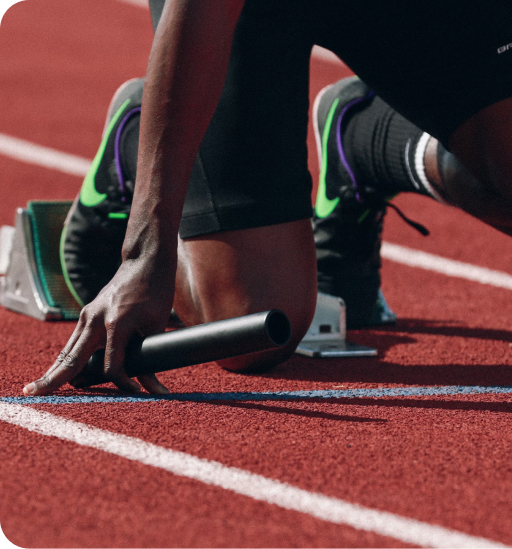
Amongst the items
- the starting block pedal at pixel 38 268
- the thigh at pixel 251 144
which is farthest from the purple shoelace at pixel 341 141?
the starting block pedal at pixel 38 268

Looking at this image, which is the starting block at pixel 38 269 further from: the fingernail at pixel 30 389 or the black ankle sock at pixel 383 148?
the fingernail at pixel 30 389

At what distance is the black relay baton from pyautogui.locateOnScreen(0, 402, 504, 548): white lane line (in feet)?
0.55

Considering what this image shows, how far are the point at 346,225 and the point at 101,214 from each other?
721 mm

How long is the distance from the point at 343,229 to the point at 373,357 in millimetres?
443

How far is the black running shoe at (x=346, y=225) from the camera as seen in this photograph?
2.77 metres

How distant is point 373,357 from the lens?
2.52 meters

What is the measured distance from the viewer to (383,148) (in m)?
2.66

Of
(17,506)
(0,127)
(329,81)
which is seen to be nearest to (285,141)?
(17,506)

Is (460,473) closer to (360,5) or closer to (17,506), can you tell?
(17,506)

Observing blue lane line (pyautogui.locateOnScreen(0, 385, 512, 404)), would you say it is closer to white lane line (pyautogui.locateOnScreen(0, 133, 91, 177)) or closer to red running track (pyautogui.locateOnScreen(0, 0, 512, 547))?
red running track (pyautogui.locateOnScreen(0, 0, 512, 547))

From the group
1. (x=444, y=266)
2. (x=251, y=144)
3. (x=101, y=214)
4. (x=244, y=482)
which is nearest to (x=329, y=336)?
(x=251, y=144)

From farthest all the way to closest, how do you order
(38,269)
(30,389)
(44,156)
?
(44,156) → (38,269) → (30,389)

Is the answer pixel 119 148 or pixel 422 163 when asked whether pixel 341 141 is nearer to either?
pixel 422 163

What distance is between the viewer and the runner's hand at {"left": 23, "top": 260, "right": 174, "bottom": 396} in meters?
1.85
